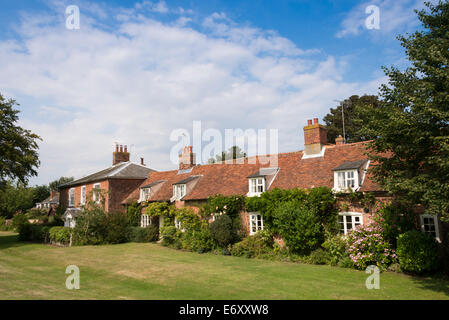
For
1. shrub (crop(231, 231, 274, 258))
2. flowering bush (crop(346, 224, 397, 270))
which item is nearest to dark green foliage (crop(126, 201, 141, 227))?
shrub (crop(231, 231, 274, 258))

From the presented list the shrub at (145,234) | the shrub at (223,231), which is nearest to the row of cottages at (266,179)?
the shrub at (223,231)

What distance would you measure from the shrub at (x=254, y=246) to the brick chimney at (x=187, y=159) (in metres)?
13.4

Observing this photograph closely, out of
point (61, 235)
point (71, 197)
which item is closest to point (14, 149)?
point (61, 235)

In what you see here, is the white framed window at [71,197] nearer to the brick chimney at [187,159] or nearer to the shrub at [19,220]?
the shrub at [19,220]

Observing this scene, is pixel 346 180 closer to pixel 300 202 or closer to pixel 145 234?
Answer: pixel 300 202

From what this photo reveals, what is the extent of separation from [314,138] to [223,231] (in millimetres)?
9287

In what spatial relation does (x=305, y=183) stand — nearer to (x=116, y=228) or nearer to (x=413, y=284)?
(x=413, y=284)

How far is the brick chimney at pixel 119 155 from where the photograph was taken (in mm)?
38688

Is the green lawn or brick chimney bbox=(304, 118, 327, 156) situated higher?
brick chimney bbox=(304, 118, 327, 156)

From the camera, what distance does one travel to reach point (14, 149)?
2562 centimetres

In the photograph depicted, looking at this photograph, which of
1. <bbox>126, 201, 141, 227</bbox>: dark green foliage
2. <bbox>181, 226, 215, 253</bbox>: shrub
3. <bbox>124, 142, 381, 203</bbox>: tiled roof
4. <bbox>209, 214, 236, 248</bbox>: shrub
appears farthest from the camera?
<bbox>126, 201, 141, 227</bbox>: dark green foliage

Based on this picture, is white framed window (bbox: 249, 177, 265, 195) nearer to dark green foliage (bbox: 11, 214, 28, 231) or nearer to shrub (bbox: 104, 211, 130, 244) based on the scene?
shrub (bbox: 104, 211, 130, 244)

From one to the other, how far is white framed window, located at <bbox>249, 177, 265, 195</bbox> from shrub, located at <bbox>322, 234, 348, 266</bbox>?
6266 mm

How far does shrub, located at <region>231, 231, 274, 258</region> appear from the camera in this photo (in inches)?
768
